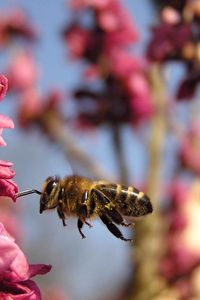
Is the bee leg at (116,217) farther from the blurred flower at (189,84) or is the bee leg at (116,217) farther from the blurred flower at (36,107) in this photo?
the blurred flower at (36,107)

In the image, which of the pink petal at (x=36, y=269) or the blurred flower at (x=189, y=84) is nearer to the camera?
the pink petal at (x=36, y=269)

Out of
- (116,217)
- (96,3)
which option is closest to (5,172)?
(116,217)

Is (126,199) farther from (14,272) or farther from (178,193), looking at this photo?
(178,193)

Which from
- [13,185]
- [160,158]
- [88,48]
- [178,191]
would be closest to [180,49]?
[13,185]

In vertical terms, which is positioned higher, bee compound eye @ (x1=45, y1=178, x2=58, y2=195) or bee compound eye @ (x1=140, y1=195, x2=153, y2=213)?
bee compound eye @ (x1=140, y1=195, x2=153, y2=213)

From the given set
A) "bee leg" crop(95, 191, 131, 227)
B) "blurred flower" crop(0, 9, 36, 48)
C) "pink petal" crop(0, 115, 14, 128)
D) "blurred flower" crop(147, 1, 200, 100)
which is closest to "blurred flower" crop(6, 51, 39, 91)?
"blurred flower" crop(0, 9, 36, 48)

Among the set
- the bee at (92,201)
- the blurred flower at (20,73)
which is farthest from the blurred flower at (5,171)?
the blurred flower at (20,73)

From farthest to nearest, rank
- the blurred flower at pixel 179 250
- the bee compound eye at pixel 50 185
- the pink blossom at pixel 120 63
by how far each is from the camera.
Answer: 1. the blurred flower at pixel 179 250
2. the pink blossom at pixel 120 63
3. the bee compound eye at pixel 50 185

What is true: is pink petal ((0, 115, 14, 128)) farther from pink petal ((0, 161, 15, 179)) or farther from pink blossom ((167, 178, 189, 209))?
pink blossom ((167, 178, 189, 209))
